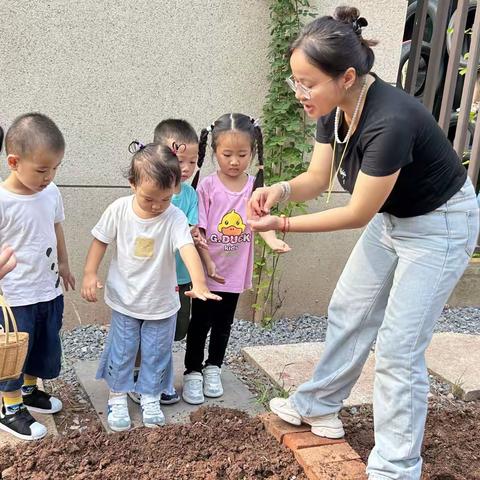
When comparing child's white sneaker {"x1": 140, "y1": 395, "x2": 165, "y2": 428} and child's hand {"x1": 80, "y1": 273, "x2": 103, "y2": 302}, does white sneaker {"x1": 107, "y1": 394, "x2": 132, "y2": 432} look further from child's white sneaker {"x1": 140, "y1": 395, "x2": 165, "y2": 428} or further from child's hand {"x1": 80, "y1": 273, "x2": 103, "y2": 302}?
child's hand {"x1": 80, "y1": 273, "x2": 103, "y2": 302}

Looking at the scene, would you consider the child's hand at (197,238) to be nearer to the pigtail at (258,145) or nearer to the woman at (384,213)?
the pigtail at (258,145)

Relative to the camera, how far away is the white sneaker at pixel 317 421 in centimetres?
260

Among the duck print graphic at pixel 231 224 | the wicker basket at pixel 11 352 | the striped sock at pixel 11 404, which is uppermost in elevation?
the duck print graphic at pixel 231 224

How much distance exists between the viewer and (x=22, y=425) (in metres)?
2.56

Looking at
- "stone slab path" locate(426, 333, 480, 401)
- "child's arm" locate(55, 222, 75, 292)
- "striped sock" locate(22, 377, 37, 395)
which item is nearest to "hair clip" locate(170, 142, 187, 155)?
"child's arm" locate(55, 222, 75, 292)

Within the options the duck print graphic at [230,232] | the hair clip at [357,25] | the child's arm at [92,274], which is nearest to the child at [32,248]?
the child's arm at [92,274]

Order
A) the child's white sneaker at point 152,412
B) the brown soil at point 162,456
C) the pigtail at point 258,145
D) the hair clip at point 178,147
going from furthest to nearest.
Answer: the pigtail at point 258,145, the hair clip at point 178,147, the child's white sneaker at point 152,412, the brown soil at point 162,456

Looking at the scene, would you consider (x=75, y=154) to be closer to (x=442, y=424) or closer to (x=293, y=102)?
(x=293, y=102)

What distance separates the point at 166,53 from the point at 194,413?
211 cm

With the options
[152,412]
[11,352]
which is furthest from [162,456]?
[11,352]

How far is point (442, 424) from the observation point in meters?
2.96

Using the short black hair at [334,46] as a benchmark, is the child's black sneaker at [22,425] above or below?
below

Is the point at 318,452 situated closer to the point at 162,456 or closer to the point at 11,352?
the point at 162,456

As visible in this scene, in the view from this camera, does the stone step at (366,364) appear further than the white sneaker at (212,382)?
Yes
